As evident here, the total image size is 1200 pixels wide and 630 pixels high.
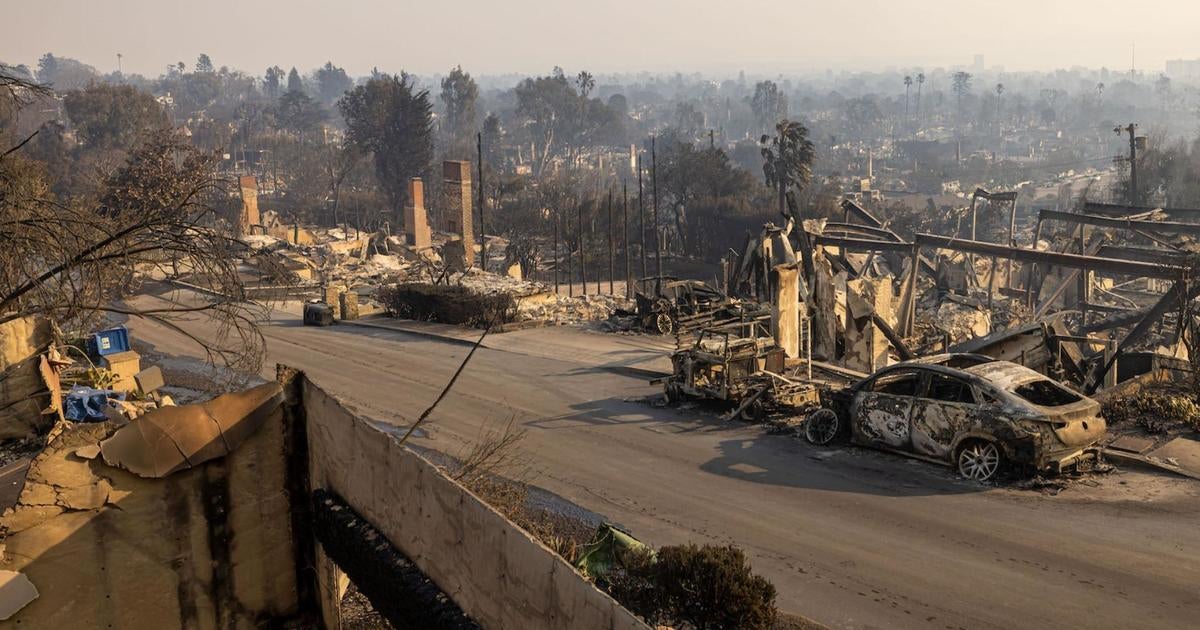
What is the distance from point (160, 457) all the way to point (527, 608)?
401 cm

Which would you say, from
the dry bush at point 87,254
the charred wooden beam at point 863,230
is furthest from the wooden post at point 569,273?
the dry bush at point 87,254

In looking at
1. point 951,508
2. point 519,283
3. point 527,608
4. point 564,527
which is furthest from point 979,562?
point 519,283

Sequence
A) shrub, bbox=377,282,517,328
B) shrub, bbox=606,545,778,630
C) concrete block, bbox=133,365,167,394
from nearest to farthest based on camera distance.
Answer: shrub, bbox=606,545,778,630 < concrete block, bbox=133,365,167,394 < shrub, bbox=377,282,517,328

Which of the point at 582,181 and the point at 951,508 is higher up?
the point at 582,181

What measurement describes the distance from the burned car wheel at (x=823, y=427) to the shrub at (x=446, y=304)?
1297 centimetres

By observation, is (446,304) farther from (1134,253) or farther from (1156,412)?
(1134,253)

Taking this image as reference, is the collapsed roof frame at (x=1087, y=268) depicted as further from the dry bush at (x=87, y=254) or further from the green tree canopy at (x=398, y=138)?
the green tree canopy at (x=398, y=138)

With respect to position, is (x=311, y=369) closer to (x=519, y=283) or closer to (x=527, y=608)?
(x=519, y=283)

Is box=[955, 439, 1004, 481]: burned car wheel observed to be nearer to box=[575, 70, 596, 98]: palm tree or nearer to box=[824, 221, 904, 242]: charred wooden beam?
box=[824, 221, 904, 242]: charred wooden beam

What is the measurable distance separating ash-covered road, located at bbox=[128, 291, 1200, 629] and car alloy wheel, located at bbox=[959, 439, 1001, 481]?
0.20 meters

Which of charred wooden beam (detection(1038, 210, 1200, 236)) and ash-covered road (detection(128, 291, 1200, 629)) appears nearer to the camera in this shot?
ash-covered road (detection(128, 291, 1200, 629))

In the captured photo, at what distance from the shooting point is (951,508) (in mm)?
11828

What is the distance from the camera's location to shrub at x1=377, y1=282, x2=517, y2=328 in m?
27.9

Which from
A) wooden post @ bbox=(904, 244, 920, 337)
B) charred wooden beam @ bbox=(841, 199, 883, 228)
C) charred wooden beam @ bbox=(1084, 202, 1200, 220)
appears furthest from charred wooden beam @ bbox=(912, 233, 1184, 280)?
charred wooden beam @ bbox=(841, 199, 883, 228)
